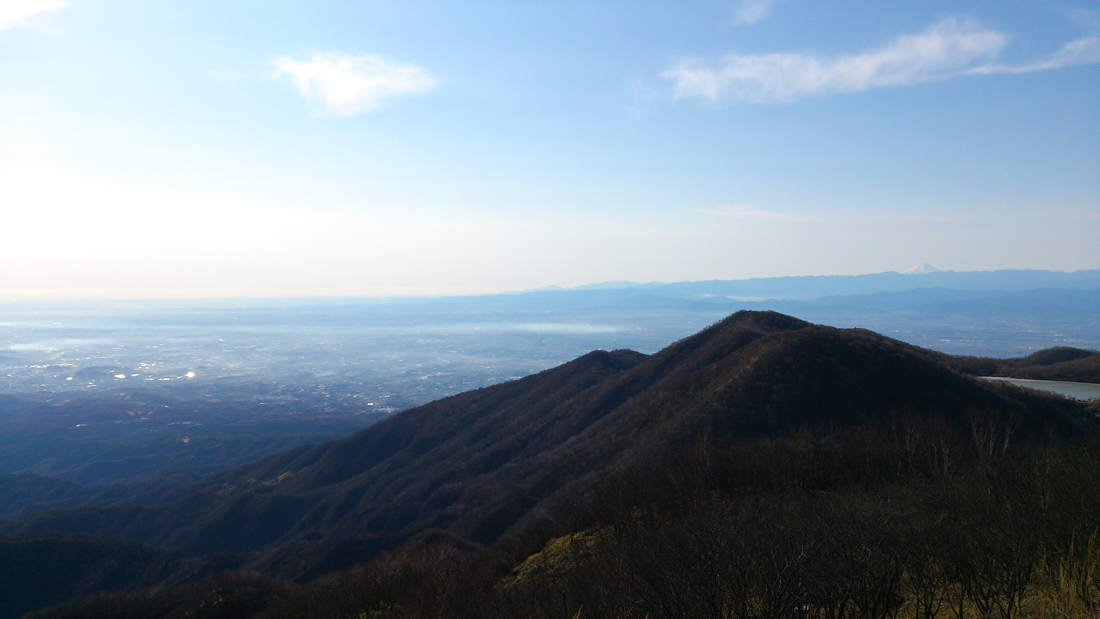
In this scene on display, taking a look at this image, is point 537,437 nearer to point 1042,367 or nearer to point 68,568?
point 68,568

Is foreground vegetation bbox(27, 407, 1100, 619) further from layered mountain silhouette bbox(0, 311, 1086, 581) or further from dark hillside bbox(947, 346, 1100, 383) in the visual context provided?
dark hillside bbox(947, 346, 1100, 383)

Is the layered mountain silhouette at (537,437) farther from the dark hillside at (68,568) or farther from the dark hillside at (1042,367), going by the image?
the dark hillside at (68,568)

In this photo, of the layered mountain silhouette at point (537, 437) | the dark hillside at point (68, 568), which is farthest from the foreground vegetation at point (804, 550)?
the dark hillside at point (68, 568)

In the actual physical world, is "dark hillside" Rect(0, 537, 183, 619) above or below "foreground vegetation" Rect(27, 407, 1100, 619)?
below

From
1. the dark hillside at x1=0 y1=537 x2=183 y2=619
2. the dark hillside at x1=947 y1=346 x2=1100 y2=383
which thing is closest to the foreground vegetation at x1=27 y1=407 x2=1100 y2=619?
the dark hillside at x1=0 y1=537 x2=183 y2=619

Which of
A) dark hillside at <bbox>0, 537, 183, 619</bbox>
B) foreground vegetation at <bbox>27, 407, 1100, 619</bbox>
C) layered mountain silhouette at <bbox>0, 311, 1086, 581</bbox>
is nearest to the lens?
foreground vegetation at <bbox>27, 407, 1100, 619</bbox>

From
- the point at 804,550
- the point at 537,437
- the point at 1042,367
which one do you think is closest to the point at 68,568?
the point at 537,437
